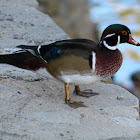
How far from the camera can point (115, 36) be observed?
2508 millimetres

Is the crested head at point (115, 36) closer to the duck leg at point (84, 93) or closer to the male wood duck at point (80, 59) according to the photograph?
the male wood duck at point (80, 59)

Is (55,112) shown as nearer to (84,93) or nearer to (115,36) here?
(84,93)

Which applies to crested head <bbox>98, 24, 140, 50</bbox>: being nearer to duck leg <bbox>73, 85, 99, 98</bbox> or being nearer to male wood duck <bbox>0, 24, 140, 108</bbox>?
male wood duck <bbox>0, 24, 140, 108</bbox>

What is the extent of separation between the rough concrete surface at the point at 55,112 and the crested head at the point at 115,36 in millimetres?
473

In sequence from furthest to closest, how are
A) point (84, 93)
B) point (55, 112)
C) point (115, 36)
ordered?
point (84, 93)
point (115, 36)
point (55, 112)

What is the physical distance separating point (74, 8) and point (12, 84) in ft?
12.0

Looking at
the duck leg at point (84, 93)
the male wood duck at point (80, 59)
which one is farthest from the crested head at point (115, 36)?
the duck leg at point (84, 93)

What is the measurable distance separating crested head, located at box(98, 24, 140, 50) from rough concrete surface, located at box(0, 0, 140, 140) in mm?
473

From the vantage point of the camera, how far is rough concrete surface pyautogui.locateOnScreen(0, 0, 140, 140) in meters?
2.04

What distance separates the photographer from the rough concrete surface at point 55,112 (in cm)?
204

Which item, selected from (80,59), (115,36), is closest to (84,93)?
(80,59)

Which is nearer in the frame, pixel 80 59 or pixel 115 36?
pixel 80 59

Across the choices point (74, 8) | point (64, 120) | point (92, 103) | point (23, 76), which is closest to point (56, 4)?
point (74, 8)

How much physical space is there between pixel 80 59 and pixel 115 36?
355 millimetres
